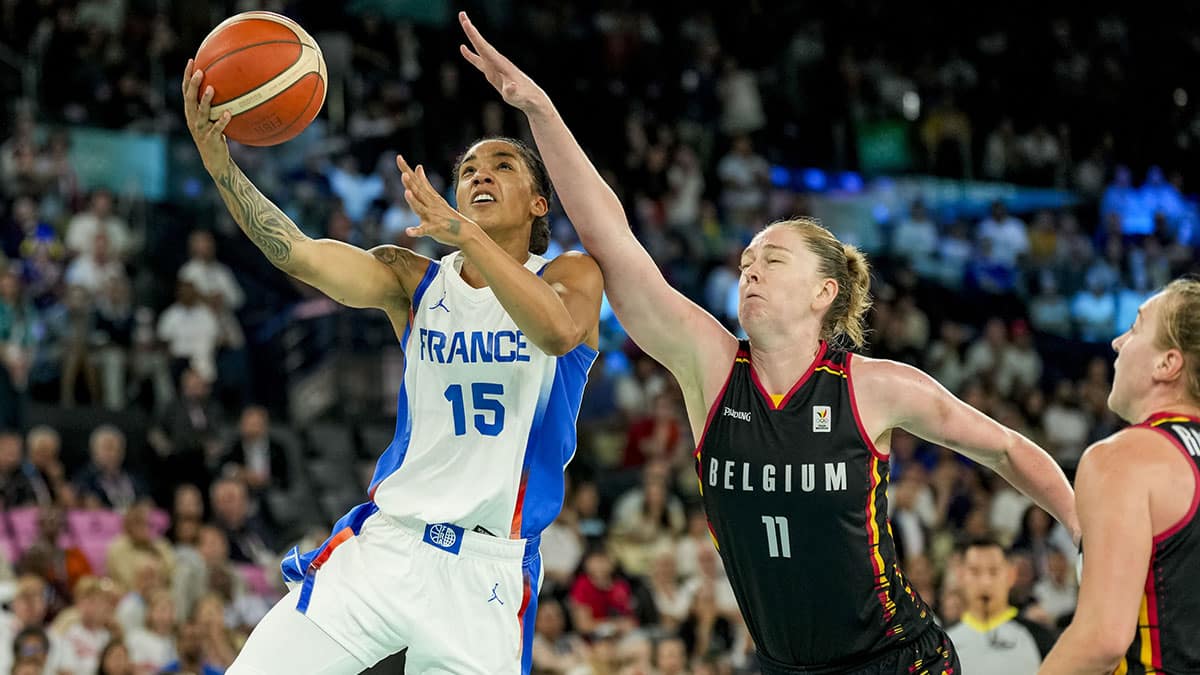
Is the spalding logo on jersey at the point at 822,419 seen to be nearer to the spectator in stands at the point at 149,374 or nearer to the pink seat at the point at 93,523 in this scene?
the pink seat at the point at 93,523

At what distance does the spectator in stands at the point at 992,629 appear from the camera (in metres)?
7.74

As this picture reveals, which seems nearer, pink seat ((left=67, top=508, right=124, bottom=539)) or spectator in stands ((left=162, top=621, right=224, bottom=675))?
spectator in stands ((left=162, top=621, right=224, bottom=675))

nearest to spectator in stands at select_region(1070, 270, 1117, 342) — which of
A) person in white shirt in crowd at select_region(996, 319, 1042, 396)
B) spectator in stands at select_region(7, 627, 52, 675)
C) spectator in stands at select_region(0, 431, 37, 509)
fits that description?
person in white shirt in crowd at select_region(996, 319, 1042, 396)

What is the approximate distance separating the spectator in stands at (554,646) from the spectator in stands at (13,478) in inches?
150

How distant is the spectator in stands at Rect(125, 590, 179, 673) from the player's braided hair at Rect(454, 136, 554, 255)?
5761mm

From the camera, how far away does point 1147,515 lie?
3604 mm

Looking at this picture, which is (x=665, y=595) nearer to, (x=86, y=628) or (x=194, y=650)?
(x=194, y=650)

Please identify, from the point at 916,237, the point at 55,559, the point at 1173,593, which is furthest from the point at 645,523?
the point at 1173,593

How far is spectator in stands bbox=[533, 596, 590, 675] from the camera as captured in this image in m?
10.5

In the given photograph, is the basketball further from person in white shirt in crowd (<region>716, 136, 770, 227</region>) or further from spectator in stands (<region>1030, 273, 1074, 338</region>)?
spectator in stands (<region>1030, 273, 1074, 338</region>)

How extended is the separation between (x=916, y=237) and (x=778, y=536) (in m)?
14.4

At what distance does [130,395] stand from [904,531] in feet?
21.6

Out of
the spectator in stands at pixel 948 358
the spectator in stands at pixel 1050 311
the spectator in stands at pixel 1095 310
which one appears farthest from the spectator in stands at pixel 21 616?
the spectator in stands at pixel 1095 310

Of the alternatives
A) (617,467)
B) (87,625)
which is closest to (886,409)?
(87,625)
